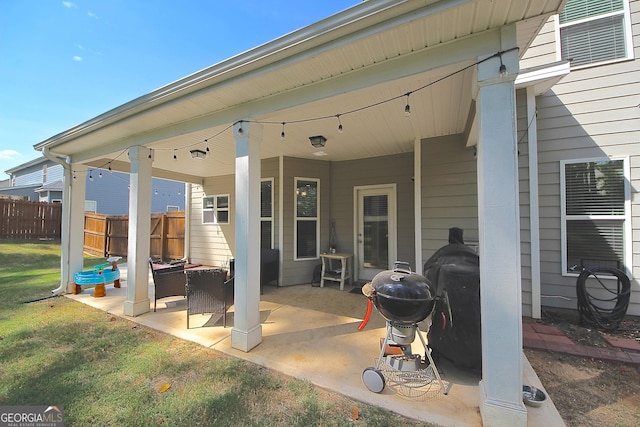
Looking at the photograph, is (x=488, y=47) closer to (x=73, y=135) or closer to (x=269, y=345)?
(x=269, y=345)

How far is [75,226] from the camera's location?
194 inches

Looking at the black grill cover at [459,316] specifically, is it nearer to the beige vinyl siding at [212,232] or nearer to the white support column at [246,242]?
the white support column at [246,242]

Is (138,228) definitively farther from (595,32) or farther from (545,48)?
(595,32)

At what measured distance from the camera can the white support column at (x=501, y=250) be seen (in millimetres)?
1688

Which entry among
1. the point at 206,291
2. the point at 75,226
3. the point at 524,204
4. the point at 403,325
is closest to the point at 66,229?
the point at 75,226

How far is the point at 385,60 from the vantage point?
214cm

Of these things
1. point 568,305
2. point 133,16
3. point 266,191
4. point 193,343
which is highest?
point 133,16

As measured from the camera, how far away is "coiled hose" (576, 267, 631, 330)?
2.99 meters

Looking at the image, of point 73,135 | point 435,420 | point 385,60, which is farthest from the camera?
point 73,135

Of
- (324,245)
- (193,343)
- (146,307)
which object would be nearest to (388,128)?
(324,245)

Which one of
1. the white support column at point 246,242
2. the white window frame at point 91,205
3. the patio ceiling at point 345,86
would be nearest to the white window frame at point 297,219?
the patio ceiling at point 345,86

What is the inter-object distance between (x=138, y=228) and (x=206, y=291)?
1.44 m

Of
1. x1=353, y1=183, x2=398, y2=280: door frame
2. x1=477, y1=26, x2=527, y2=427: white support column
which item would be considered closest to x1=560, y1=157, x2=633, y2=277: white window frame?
x1=353, y1=183, x2=398, y2=280: door frame

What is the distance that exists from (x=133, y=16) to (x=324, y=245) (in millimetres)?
5321
